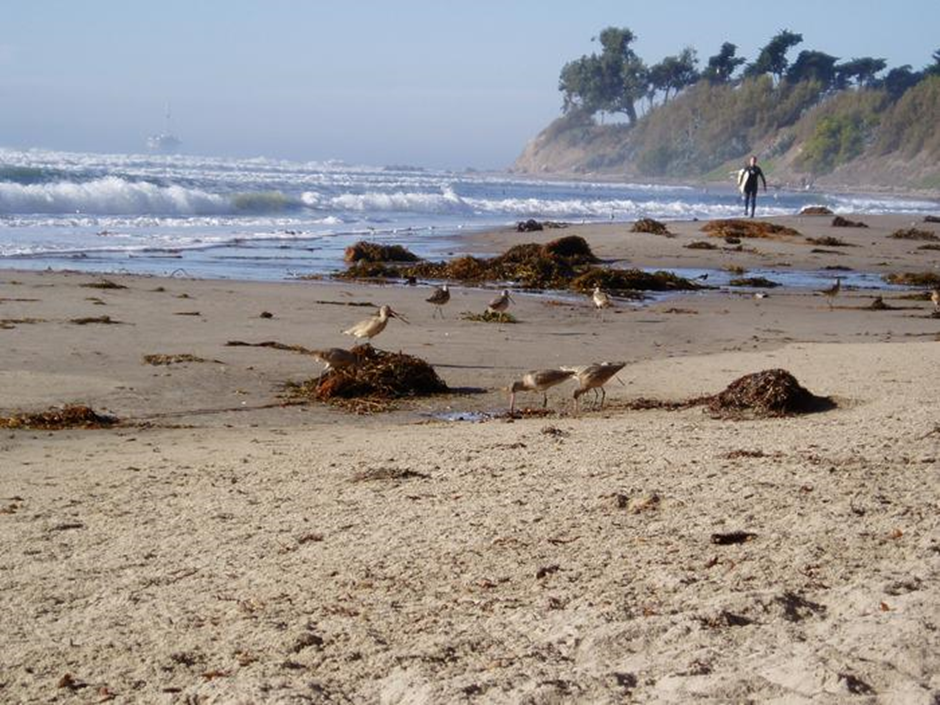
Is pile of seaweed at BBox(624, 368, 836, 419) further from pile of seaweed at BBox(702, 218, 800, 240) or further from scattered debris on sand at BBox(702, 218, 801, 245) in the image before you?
pile of seaweed at BBox(702, 218, 800, 240)

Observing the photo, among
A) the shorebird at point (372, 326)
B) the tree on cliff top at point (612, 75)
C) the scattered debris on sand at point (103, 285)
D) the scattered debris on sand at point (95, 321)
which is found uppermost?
the tree on cliff top at point (612, 75)

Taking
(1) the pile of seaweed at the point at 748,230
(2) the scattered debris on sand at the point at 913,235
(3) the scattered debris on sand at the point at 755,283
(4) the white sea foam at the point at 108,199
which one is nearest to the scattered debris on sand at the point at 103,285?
(3) the scattered debris on sand at the point at 755,283

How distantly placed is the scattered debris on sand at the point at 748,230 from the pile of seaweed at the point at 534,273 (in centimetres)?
749

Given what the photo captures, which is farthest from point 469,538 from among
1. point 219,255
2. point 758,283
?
point 219,255

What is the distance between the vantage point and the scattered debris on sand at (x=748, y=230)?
27.7 metres

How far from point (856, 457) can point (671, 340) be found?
6.57 meters

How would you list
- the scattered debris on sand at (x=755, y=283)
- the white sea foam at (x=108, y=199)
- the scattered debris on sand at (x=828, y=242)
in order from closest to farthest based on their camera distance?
1. the scattered debris on sand at (x=755, y=283)
2. the scattered debris on sand at (x=828, y=242)
3. the white sea foam at (x=108, y=199)

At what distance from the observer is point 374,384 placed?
911 centimetres

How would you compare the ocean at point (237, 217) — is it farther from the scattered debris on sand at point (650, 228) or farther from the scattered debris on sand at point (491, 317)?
the scattered debris on sand at point (491, 317)

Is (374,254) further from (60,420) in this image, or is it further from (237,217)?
(237,217)

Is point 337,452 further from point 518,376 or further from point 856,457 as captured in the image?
point 518,376

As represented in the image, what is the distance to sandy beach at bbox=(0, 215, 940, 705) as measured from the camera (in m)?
3.78

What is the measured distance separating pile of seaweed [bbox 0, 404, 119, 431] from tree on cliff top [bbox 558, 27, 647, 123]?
139 metres

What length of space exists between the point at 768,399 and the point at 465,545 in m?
3.37
